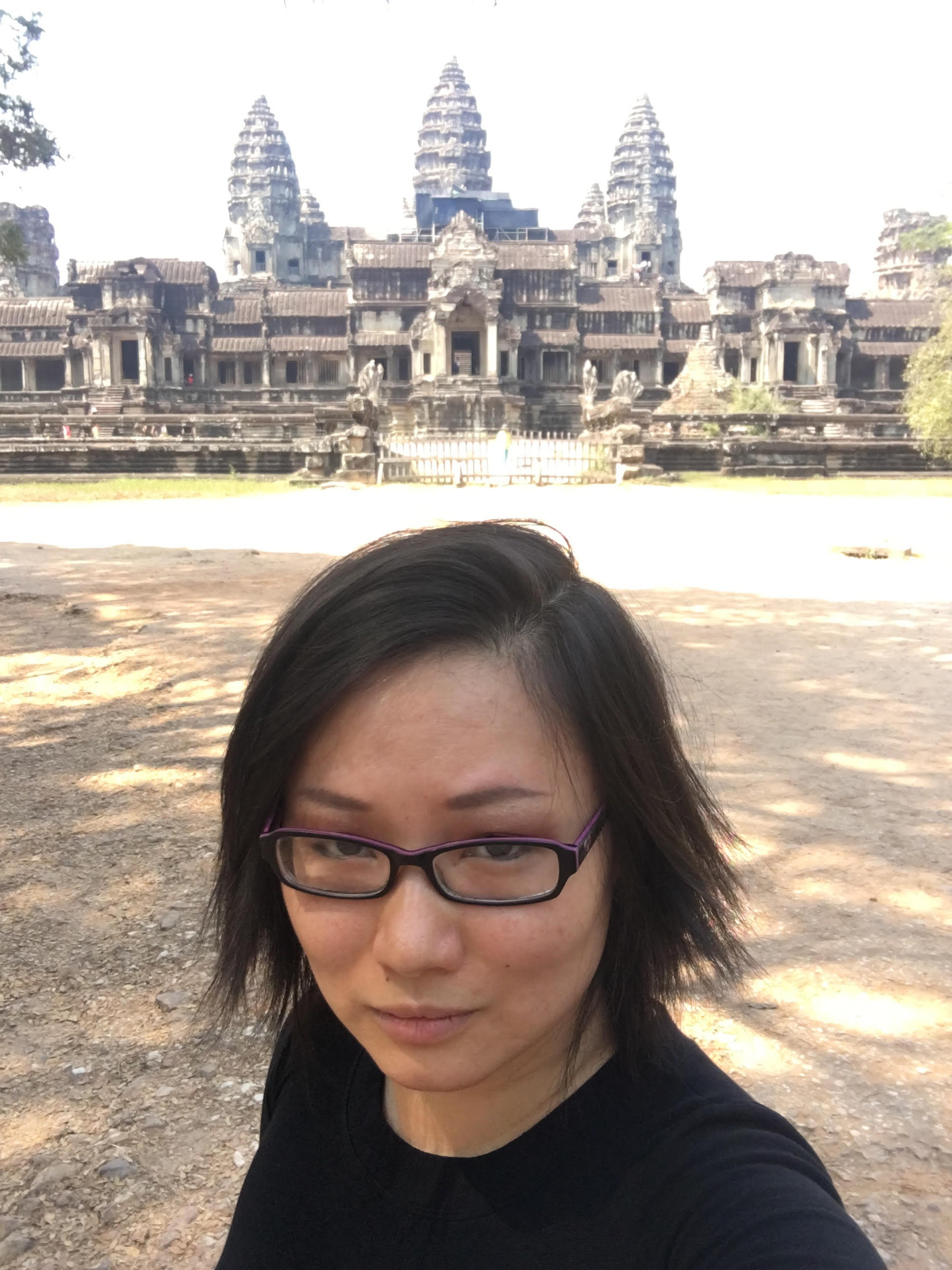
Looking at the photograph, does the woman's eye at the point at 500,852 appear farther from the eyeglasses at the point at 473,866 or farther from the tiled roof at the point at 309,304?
the tiled roof at the point at 309,304

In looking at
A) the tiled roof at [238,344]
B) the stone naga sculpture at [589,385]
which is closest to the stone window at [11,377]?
the tiled roof at [238,344]

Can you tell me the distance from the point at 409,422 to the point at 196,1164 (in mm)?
36523

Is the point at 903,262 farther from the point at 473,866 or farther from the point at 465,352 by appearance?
the point at 473,866

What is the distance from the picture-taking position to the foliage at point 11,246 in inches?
579

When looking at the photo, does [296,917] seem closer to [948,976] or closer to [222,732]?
[948,976]

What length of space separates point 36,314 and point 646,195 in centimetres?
3346

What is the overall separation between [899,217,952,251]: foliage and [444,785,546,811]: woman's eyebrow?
28.1 meters

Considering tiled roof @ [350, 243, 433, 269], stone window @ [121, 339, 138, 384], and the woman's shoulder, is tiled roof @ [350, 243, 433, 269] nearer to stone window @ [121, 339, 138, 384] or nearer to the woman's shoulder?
stone window @ [121, 339, 138, 384]

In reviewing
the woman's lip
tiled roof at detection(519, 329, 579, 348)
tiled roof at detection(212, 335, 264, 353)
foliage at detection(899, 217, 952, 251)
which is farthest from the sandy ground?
tiled roof at detection(212, 335, 264, 353)

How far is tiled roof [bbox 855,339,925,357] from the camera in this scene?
4366 cm

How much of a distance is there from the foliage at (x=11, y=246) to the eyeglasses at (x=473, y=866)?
1574 cm

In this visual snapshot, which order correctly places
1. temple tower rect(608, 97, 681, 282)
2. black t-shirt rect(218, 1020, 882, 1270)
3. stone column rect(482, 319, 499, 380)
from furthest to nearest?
1. temple tower rect(608, 97, 681, 282)
2. stone column rect(482, 319, 499, 380)
3. black t-shirt rect(218, 1020, 882, 1270)

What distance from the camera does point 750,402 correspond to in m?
34.0

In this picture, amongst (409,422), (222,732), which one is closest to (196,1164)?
(222,732)
